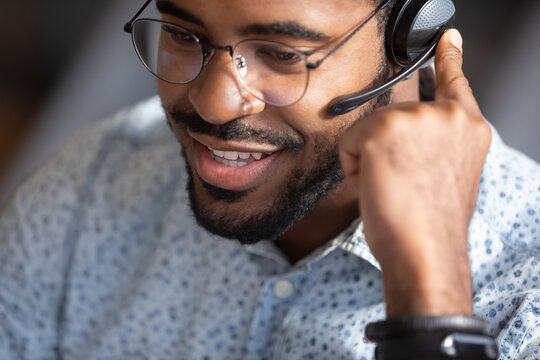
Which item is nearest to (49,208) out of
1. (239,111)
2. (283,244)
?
(283,244)

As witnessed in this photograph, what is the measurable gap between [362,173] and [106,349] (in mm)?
734

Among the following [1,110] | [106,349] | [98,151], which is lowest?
[1,110]

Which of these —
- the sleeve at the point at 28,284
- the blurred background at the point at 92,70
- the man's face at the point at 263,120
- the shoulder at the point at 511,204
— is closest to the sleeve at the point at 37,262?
the sleeve at the point at 28,284

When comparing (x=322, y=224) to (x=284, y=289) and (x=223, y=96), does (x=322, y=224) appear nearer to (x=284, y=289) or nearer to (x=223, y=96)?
(x=284, y=289)

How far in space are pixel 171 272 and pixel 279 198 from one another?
336 millimetres

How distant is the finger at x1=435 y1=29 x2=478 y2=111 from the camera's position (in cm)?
111

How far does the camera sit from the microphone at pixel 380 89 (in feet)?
3.95

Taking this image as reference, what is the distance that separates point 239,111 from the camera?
3.96ft

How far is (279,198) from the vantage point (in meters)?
1.33

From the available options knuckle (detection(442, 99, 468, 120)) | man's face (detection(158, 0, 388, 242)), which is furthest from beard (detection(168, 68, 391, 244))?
knuckle (detection(442, 99, 468, 120))

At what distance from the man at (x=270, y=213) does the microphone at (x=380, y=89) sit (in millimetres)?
17

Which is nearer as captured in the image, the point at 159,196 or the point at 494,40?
the point at 159,196

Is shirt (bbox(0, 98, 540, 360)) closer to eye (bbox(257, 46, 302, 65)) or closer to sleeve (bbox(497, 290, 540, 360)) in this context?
sleeve (bbox(497, 290, 540, 360))

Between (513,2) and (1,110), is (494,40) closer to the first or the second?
(513,2)
